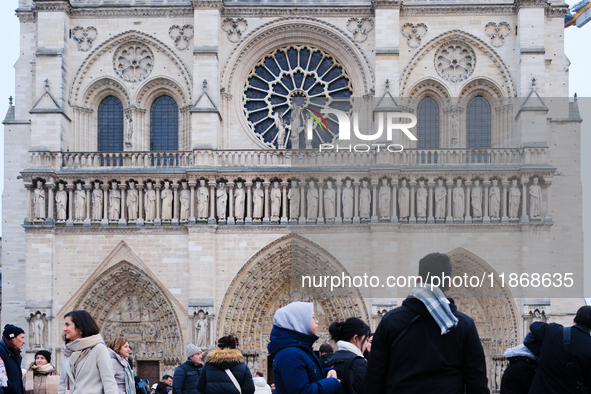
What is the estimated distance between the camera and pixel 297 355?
15.6ft

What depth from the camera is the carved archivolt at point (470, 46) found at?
2031 cm

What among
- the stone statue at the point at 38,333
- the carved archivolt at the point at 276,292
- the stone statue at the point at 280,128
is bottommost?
the stone statue at the point at 38,333

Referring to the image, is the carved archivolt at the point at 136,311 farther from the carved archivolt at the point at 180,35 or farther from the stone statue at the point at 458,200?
the stone statue at the point at 458,200

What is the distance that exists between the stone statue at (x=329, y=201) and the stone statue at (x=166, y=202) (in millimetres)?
3851

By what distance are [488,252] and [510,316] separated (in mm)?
1661

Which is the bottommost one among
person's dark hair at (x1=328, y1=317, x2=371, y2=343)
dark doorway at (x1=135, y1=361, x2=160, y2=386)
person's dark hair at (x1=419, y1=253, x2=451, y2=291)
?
dark doorway at (x1=135, y1=361, x2=160, y2=386)

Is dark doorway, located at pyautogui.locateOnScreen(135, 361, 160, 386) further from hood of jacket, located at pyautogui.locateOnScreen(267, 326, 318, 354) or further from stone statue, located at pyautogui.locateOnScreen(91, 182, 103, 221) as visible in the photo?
hood of jacket, located at pyautogui.locateOnScreen(267, 326, 318, 354)

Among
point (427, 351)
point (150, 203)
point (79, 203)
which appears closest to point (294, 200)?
point (150, 203)

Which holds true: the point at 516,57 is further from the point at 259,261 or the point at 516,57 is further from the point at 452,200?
the point at 259,261

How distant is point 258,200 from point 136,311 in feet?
13.9

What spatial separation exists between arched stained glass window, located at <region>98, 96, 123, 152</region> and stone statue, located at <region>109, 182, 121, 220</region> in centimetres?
186

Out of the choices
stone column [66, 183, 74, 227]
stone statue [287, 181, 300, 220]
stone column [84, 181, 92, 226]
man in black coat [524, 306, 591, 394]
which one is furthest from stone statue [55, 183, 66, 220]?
man in black coat [524, 306, 591, 394]

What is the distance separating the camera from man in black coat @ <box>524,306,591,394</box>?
542cm

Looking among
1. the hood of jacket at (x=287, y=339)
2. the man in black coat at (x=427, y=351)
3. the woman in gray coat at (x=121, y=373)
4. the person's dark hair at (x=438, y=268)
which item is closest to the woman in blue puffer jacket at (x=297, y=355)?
the hood of jacket at (x=287, y=339)
